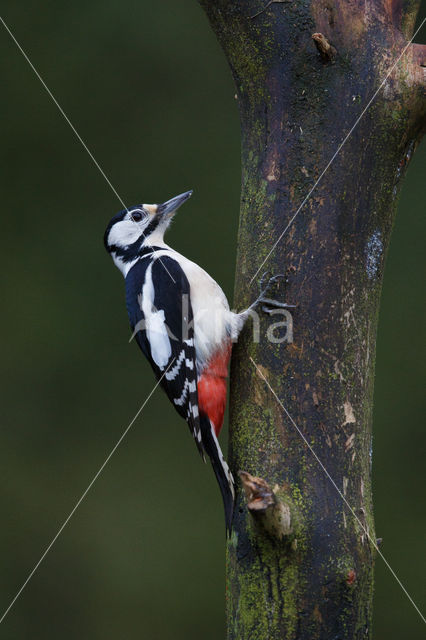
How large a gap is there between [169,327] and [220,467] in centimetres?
48

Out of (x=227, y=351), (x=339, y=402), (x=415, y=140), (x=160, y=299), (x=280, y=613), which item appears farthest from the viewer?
(x=160, y=299)

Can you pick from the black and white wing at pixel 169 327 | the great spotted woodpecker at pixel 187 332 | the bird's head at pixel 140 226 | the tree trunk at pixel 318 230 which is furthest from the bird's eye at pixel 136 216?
the tree trunk at pixel 318 230

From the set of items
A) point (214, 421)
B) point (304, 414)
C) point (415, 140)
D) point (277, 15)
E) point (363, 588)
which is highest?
point (277, 15)

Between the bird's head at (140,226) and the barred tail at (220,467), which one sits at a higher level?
the bird's head at (140,226)

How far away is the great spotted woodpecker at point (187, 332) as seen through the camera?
1.89 metres

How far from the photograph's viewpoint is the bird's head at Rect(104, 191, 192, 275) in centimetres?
238

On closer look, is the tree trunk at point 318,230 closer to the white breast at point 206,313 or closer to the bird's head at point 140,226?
the white breast at point 206,313

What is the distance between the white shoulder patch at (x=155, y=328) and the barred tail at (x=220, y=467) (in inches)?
8.4

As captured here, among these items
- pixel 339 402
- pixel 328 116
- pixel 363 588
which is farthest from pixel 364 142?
pixel 363 588

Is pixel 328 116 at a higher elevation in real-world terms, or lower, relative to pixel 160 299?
higher

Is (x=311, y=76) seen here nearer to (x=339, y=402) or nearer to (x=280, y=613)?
(x=339, y=402)

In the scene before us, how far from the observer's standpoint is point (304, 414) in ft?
5.04

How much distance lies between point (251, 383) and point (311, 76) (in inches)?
25.3

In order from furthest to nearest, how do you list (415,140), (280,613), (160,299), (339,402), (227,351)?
(160,299) → (227,351) → (415,140) → (339,402) → (280,613)
